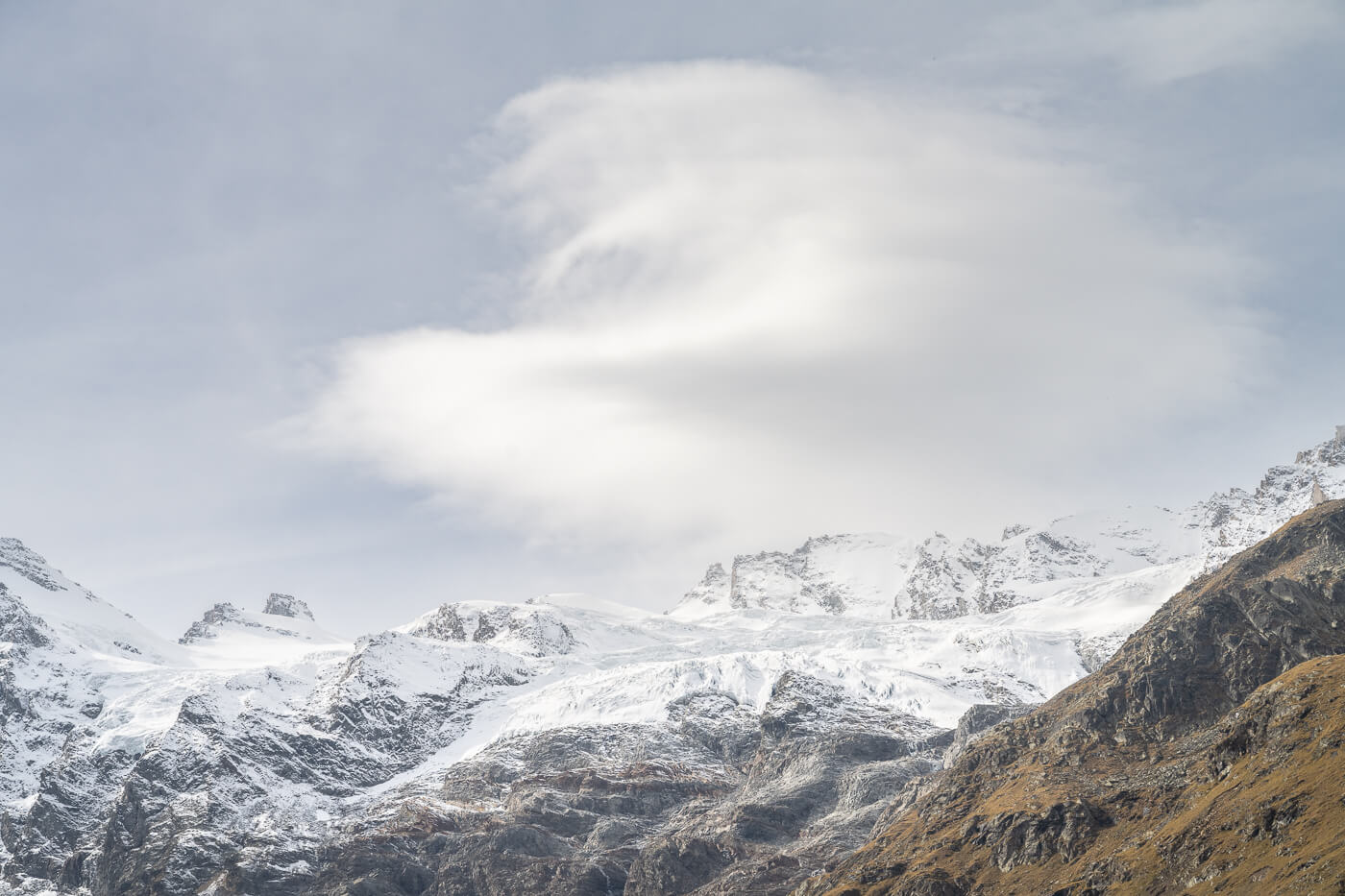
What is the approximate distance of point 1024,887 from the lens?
196000 mm

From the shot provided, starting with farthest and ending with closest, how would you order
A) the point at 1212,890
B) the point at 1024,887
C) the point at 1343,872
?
the point at 1024,887 < the point at 1212,890 < the point at 1343,872

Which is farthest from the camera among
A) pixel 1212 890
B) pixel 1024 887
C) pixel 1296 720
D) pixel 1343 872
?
pixel 1024 887

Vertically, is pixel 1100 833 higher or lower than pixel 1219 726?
lower

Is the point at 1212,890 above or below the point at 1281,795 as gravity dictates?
below

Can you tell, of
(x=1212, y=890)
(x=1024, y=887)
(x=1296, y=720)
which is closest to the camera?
(x=1212, y=890)

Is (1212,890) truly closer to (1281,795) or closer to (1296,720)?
(1281,795)

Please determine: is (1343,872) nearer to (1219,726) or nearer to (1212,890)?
(1212,890)

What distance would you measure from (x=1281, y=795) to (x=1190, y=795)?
26.5 meters

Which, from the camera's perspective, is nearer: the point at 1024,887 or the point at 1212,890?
the point at 1212,890

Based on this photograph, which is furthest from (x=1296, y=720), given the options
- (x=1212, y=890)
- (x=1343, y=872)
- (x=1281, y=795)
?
(x=1343, y=872)

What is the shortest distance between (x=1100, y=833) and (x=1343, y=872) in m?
62.7

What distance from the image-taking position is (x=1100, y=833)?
646 feet

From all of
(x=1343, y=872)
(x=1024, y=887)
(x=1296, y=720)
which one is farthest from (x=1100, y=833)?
(x=1343, y=872)

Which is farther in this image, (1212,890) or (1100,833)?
(1100,833)
